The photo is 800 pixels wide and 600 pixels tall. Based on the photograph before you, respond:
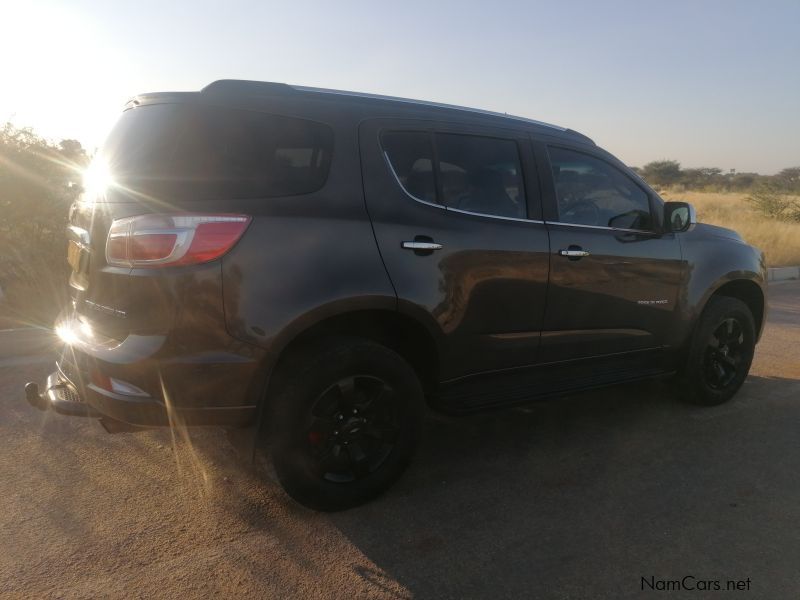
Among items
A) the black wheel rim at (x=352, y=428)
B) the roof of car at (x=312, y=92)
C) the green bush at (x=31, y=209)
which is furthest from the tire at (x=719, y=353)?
the green bush at (x=31, y=209)

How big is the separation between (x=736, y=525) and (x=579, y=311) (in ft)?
4.30

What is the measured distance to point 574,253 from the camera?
3555 mm

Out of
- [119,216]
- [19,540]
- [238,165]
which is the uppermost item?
[238,165]

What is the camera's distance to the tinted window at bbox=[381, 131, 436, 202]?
3061mm

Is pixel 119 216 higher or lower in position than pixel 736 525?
higher

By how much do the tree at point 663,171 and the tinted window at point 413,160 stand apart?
54200mm

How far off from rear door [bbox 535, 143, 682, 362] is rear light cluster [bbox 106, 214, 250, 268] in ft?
5.87

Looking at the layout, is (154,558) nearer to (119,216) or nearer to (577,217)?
(119,216)

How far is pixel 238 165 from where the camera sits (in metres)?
2.68

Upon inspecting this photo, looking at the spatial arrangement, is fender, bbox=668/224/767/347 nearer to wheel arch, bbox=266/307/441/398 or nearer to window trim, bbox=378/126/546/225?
window trim, bbox=378/126/546/225

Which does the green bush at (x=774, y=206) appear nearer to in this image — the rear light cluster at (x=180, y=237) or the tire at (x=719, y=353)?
the tire at (x=719, y=353)

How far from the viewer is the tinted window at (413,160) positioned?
10.0ft

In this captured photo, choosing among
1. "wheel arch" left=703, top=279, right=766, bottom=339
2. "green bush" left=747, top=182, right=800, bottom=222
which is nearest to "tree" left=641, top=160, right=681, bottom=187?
"green bush" left=747, top=182, right=800, bottom=222

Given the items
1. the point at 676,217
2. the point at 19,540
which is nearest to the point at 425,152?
the point at 676,217
